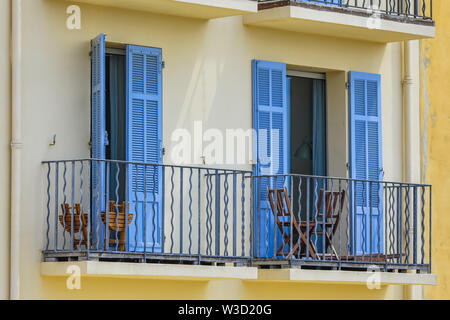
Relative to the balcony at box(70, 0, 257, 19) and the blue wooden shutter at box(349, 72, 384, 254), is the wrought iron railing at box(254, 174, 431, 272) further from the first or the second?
the balcony at box(70, 0, 257, 19)

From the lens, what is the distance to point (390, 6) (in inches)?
685

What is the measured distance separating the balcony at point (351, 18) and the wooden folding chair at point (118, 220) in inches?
130

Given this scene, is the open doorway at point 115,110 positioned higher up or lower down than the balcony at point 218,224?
higher up

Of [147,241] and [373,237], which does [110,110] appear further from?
[373,237]

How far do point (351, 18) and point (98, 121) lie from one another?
12.8 ft

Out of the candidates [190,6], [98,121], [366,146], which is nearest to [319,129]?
[366,146]

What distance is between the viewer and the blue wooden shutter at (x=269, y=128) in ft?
54.1

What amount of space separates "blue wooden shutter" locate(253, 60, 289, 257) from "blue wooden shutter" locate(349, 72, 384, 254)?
112cm

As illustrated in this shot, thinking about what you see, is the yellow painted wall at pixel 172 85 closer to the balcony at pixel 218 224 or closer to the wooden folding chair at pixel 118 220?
the balcony at pixel 218 224

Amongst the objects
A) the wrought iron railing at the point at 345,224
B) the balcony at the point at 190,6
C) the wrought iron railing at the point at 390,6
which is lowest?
the wrought iron railing at the point at 345,224

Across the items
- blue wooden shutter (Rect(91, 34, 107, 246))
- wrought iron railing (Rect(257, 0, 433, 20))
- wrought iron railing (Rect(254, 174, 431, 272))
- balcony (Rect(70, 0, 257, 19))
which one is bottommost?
wrought iron railing (Rect(254, 174, 431, 272))

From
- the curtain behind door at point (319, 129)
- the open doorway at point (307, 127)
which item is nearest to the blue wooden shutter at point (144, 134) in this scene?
the open doorway at point (307, 127)

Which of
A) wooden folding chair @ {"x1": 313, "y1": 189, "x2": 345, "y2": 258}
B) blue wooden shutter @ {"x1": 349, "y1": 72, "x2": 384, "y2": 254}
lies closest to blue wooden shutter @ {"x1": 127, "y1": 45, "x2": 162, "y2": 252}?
wooden folding chair @ {"x1": 313, "y1": 189, "x2": 345, "y2": 258}

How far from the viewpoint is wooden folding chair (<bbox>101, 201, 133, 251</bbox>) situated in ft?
48.1
